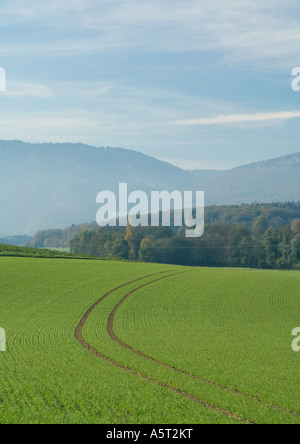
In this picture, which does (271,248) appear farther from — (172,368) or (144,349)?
(172,368)

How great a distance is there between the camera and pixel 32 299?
41.8m

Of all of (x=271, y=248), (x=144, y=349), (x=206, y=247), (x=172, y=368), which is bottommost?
(x=172, y=368)

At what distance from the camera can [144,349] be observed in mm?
26062

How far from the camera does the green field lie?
16.3 m

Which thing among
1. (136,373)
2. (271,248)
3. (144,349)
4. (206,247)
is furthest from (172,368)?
(206,247)

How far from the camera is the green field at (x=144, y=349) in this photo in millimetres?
16297

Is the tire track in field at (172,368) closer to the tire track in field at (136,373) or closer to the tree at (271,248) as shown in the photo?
the tire track in field at (136,373)

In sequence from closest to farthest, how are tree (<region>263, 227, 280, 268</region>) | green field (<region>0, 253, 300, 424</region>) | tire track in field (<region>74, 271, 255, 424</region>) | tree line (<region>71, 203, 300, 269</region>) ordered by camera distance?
tire track in field (<region>74, 271, 255, 424</region>) → green field (<region>0, 253, 300, 424</region>) → tree (<region>263, 227, 280, 268</region>) → tree line (<region>71, 203, 300, 269</region>)

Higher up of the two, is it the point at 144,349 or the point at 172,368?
the point at 144,349

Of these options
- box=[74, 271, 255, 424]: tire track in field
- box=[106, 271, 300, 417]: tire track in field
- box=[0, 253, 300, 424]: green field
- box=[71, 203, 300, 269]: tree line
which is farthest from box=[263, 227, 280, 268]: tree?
box=[74, 271, 255, 424]: tire track in field

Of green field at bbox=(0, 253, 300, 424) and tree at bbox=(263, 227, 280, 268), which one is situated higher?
tree at bbox=(263, 227, 280, 268)

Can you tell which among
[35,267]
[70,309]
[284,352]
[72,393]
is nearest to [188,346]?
[284,352]

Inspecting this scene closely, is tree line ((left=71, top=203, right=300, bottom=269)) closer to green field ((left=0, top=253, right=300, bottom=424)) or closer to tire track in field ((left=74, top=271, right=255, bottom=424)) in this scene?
green field ((left=0, top=253, right=300, bottom=424))
